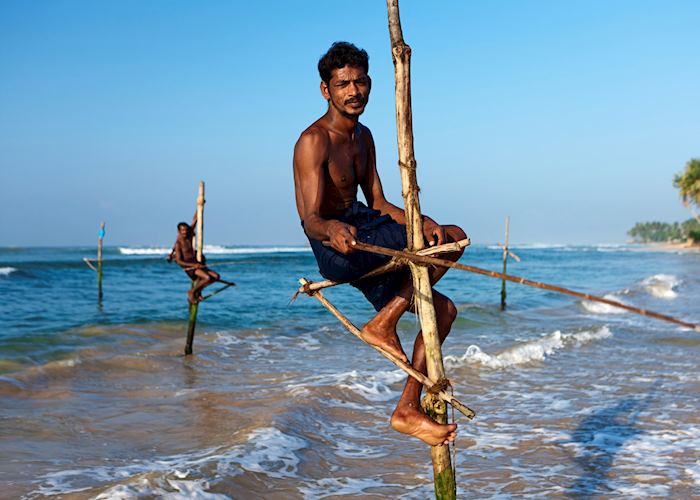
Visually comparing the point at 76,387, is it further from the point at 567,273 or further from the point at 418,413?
the point at 567,273

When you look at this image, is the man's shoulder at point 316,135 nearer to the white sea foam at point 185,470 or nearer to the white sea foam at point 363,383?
the white sea foam at point 185,470

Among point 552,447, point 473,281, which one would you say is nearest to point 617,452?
point 552,447

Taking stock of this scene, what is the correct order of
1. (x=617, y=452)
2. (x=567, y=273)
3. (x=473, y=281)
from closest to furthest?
1. (x=617, y=452)
2. (x=473, y=281)
3. (x=567, y=273)

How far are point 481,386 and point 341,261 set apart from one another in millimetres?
7439

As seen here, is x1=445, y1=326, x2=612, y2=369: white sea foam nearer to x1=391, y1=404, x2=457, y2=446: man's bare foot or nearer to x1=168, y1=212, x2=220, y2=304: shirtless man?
x1=168, y1=212, x2=220, y2=304: shirtless man

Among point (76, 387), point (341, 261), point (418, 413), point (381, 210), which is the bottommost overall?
point (76, 387)

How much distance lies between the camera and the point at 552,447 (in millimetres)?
7031

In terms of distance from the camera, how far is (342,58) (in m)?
3.38

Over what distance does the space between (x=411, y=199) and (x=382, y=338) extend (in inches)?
29.2

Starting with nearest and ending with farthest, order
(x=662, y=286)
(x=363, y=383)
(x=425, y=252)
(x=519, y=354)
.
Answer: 1. (x=425, y=252)
2. (x=363, y=383)
3. (x=519, y=354)
4. (x=662, y=286)

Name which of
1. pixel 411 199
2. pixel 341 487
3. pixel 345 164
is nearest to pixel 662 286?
pixel 341 487

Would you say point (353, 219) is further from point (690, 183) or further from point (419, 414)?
point (690, 183)

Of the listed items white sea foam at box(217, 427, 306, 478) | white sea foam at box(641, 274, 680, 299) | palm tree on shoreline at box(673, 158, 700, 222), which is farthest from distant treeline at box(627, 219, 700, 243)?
white sea foam at box(217, 427, 306, 478)

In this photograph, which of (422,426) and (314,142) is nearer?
(422,426)
